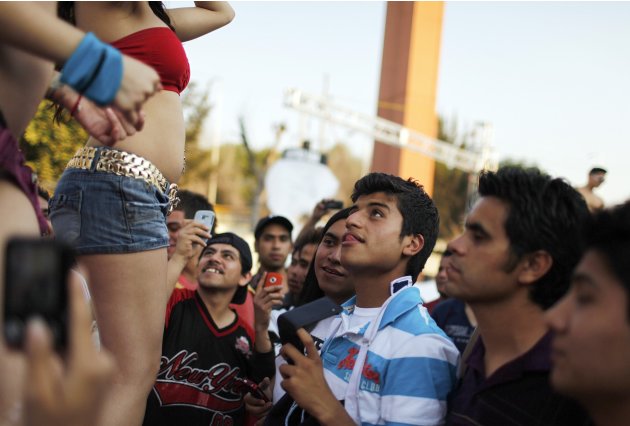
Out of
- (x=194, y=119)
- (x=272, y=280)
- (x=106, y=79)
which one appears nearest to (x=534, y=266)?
(x=106, y=79)

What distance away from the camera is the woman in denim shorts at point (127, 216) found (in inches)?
75.1

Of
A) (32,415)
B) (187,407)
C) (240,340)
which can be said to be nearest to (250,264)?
(240,340)

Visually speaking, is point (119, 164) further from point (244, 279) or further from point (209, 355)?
point (244, 279)

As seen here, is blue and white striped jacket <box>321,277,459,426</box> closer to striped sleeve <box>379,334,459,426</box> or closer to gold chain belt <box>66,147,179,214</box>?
striped sleeve <box>379,334,459,426</box>

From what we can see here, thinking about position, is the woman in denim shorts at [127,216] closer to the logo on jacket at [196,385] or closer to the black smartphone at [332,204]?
the logo on jacket at [196,385]

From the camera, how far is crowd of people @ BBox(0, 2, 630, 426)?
1.34 metres

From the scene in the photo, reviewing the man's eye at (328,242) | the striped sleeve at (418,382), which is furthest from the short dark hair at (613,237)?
the man's eye at (328,242)

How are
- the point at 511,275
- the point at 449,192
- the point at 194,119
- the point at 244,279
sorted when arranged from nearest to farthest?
the point at 511,275 < the point at 244,279 < the point at 194,119 < the point at 449,192

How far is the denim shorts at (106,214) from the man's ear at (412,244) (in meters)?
0.96

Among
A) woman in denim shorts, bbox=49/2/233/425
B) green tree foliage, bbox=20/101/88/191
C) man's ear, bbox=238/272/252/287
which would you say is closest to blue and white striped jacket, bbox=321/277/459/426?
woman in denim shorts, bbox=49/2/233/425

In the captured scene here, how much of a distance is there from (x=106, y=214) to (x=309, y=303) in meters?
0.64

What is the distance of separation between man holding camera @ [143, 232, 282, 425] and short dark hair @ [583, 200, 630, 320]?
5.82 feet

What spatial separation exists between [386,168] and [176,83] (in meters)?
19.6

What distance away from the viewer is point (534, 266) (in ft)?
6.31
